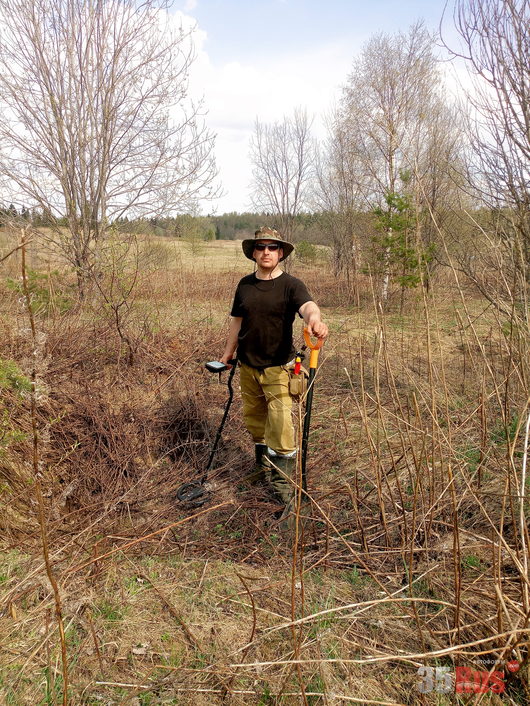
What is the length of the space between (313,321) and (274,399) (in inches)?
29.7

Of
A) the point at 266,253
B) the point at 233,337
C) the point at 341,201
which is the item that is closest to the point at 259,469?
the point at 233,337

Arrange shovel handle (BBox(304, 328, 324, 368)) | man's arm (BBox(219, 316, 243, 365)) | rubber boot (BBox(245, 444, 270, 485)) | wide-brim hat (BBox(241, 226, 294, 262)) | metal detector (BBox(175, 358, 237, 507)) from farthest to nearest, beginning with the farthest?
rubber boot (BBox(245, 444, 270, 485)) → man's arm (BBox(219, 316, 243, 365)) → metal detector (BBox(175, 358, 237, 507)) → wide-brim hat (BBox(241, 226, 294, 262)) → shovel handle (BBox(304, 328, 324, 368))

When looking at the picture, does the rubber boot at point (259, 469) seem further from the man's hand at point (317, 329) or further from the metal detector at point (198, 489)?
the man's hand at point (317, 329)

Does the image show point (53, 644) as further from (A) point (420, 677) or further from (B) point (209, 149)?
(B) point (209, 149)

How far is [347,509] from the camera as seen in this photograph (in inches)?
116

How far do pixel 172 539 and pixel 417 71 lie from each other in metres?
15.8

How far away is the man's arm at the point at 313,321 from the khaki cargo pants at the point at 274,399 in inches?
20.1

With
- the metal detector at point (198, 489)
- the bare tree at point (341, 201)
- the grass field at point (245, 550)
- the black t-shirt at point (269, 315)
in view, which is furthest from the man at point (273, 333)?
the bare tree at point (341, 201)

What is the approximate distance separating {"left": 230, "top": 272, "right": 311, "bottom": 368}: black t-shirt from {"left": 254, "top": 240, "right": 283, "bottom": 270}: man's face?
113 mm

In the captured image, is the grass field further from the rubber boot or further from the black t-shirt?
the black t-shirt

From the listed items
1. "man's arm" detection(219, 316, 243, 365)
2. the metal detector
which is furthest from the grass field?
"man's arm" detection(219, 316, 243, 365)

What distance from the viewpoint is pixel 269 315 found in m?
2.91

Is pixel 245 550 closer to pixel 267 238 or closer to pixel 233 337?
pixel 233 337

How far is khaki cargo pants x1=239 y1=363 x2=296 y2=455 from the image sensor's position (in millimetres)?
2869
